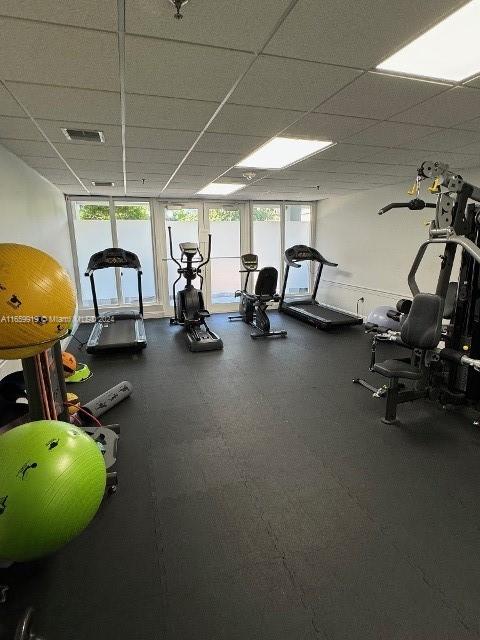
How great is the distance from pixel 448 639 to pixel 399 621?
0.18 metres

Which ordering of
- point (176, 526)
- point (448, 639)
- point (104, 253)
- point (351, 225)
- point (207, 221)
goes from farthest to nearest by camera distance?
point (207, 221) → point (351, 225) → point (104, 253) → point (176, 526) → point (448, 639)

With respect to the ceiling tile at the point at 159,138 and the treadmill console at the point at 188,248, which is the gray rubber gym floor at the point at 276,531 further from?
the treadmill console at the point at 188,248

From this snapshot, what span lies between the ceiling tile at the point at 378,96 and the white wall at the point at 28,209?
2896 mm

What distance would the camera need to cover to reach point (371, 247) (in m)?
6.33

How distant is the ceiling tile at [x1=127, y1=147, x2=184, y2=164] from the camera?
3.36 meters

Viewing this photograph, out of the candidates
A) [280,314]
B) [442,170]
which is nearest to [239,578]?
[442,170]

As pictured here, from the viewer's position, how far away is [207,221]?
738 centimetres

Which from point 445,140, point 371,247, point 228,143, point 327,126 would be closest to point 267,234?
point 371,247

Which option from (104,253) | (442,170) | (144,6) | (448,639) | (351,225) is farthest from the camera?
(351,225)

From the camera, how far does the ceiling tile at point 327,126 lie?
2.54 m

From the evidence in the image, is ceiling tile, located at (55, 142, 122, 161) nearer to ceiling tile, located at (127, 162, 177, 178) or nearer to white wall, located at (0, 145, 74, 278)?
ceiling tile, located at (127, 162, 177, 178)

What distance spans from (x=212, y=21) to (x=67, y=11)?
550mm

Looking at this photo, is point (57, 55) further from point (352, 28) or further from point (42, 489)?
point (42, 489)

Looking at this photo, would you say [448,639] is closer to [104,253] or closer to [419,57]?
[419,57]
